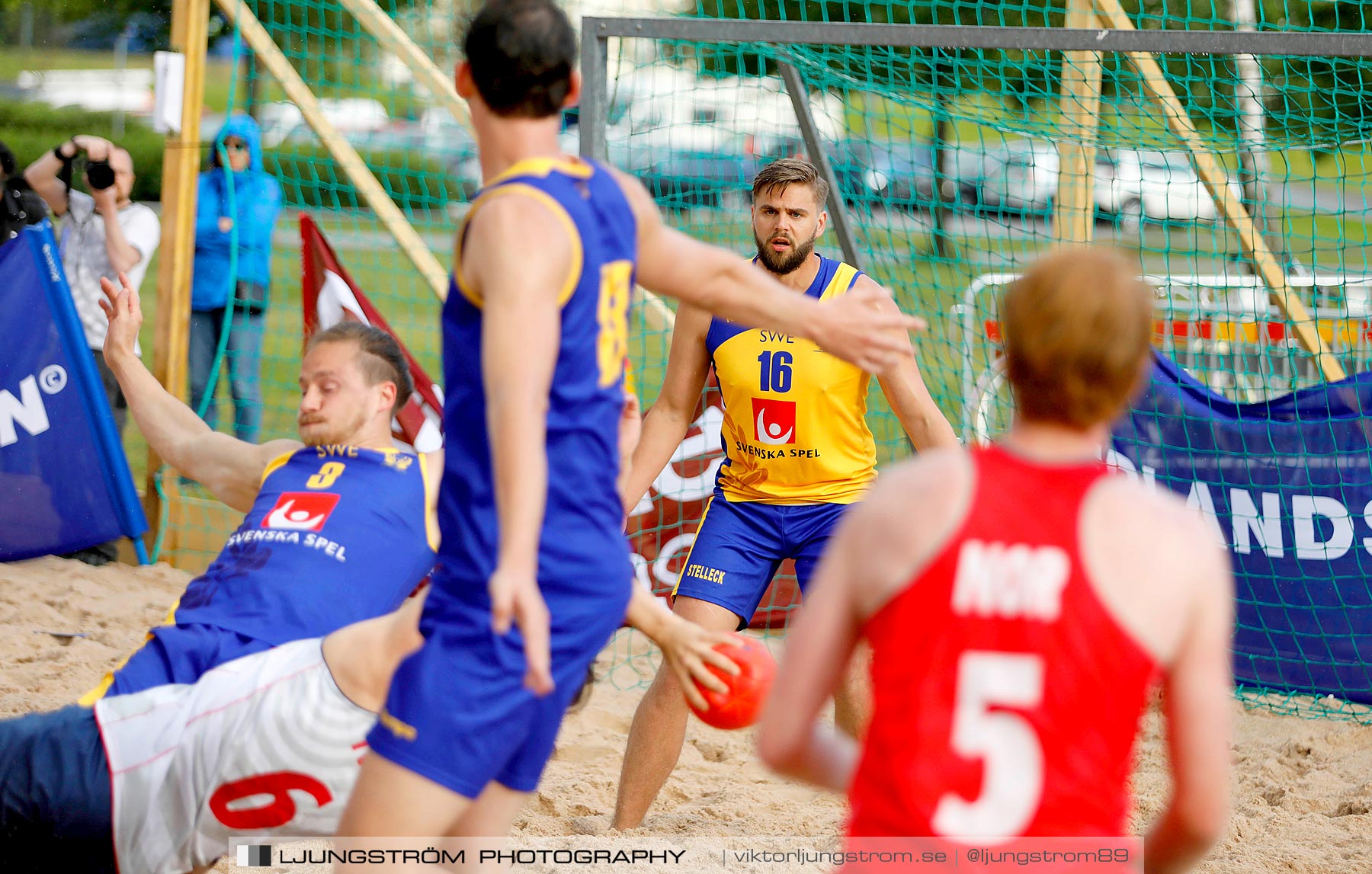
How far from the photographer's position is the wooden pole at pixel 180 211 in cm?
618

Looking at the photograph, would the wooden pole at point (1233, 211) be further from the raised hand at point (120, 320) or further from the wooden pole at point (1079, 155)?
the raised hand at point (120, 320)

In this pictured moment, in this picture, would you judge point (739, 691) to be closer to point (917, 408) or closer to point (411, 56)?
point (917, 408)

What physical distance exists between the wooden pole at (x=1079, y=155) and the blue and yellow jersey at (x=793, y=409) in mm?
2165

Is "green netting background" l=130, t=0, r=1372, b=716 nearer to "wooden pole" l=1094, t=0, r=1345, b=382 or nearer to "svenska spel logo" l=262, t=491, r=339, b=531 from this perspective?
"wooden pole" l=1094, t=0, r=1345, b=382

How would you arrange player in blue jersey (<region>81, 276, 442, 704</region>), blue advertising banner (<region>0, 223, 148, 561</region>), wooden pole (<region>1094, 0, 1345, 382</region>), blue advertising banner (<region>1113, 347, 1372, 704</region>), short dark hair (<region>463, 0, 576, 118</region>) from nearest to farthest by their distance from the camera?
1. short dark hair (<region>463, 0, 576, 118</region>)
2. player in blue jersey (<region>81, 276, 442, 704</region>)
3. blue advertising banner (<region>1113, 347, 1372, 704</region>)
4. wooden pole (<region>1094, 0, 1345, 382</region>)
5. blue advertising banner (<region>0, 223, 148, 561</region>)

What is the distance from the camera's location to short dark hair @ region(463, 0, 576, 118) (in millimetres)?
1911

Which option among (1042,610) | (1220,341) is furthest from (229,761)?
(1220,341)

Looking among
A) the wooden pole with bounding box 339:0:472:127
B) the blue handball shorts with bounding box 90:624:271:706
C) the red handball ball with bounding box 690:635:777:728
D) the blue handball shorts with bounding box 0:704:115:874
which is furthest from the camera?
the wooden pole with bounding box 339:0:472:127

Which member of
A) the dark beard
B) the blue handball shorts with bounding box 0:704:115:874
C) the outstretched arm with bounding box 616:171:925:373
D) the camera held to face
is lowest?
the blue handball shorts with bounding box 0:704:115:874

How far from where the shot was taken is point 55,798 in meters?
2.44

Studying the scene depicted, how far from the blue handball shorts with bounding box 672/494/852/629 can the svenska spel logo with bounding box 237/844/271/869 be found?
4.51ft

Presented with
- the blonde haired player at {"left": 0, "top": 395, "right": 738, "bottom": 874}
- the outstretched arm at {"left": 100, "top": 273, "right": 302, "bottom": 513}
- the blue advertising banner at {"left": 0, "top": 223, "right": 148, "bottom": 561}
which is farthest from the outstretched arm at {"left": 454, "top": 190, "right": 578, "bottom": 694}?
the blue advertising banner at {"left": 0, "top": 223, "right": 148, "bottom": 561}

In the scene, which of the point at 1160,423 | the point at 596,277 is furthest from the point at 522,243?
the point at 1160,423

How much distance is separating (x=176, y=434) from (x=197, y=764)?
1074mm
